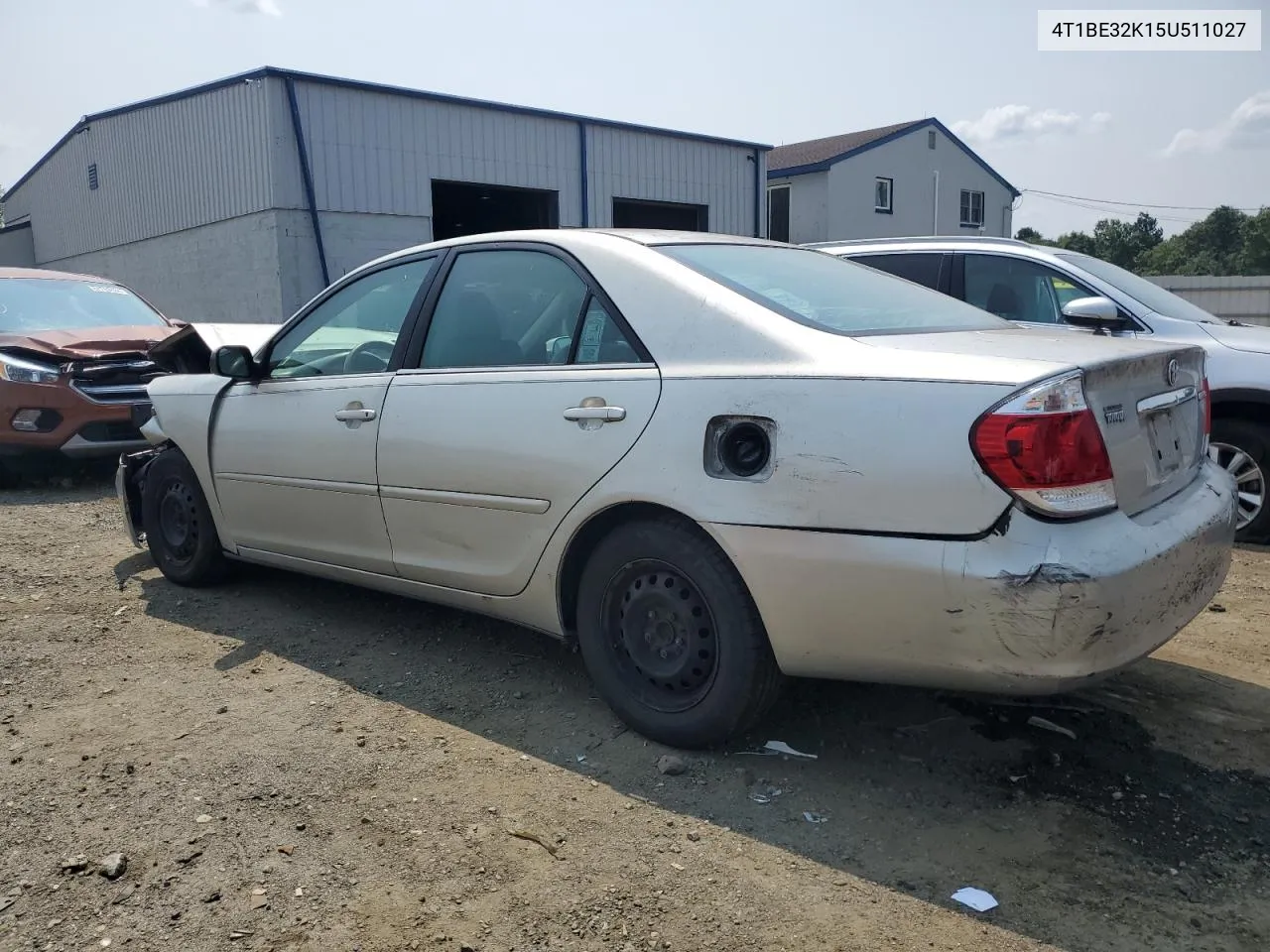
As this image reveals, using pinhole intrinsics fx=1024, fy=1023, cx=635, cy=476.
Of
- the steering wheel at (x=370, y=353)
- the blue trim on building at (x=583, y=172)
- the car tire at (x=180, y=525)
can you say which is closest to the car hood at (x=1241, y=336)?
the steering wheel at (x=370, y=353)

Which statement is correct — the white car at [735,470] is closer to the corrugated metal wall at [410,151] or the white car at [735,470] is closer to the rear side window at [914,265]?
the rear side window at [914,265]

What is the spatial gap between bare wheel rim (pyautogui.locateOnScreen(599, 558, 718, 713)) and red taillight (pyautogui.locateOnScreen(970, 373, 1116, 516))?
3.11 feet

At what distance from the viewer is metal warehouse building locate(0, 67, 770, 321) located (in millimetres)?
16969

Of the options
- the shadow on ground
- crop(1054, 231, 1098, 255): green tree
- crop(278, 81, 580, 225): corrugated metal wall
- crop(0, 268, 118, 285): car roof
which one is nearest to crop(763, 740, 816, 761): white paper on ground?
the shadow on ground

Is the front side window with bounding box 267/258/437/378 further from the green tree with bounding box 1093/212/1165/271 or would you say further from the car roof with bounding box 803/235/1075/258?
the green tree with bounding box 1093/212/1165/271

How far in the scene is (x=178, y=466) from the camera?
504 cm

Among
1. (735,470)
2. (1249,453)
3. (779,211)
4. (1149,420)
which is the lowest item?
(1249,453)

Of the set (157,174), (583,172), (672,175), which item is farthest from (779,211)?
(157,174)

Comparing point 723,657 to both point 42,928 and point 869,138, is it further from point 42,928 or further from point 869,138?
point 869,138

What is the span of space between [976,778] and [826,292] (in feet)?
5.30

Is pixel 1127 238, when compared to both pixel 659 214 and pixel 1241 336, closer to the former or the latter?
pixel 659 214

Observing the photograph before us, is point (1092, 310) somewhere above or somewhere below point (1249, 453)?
above

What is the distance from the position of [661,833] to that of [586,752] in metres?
0.54

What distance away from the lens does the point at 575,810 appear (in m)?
2.90
